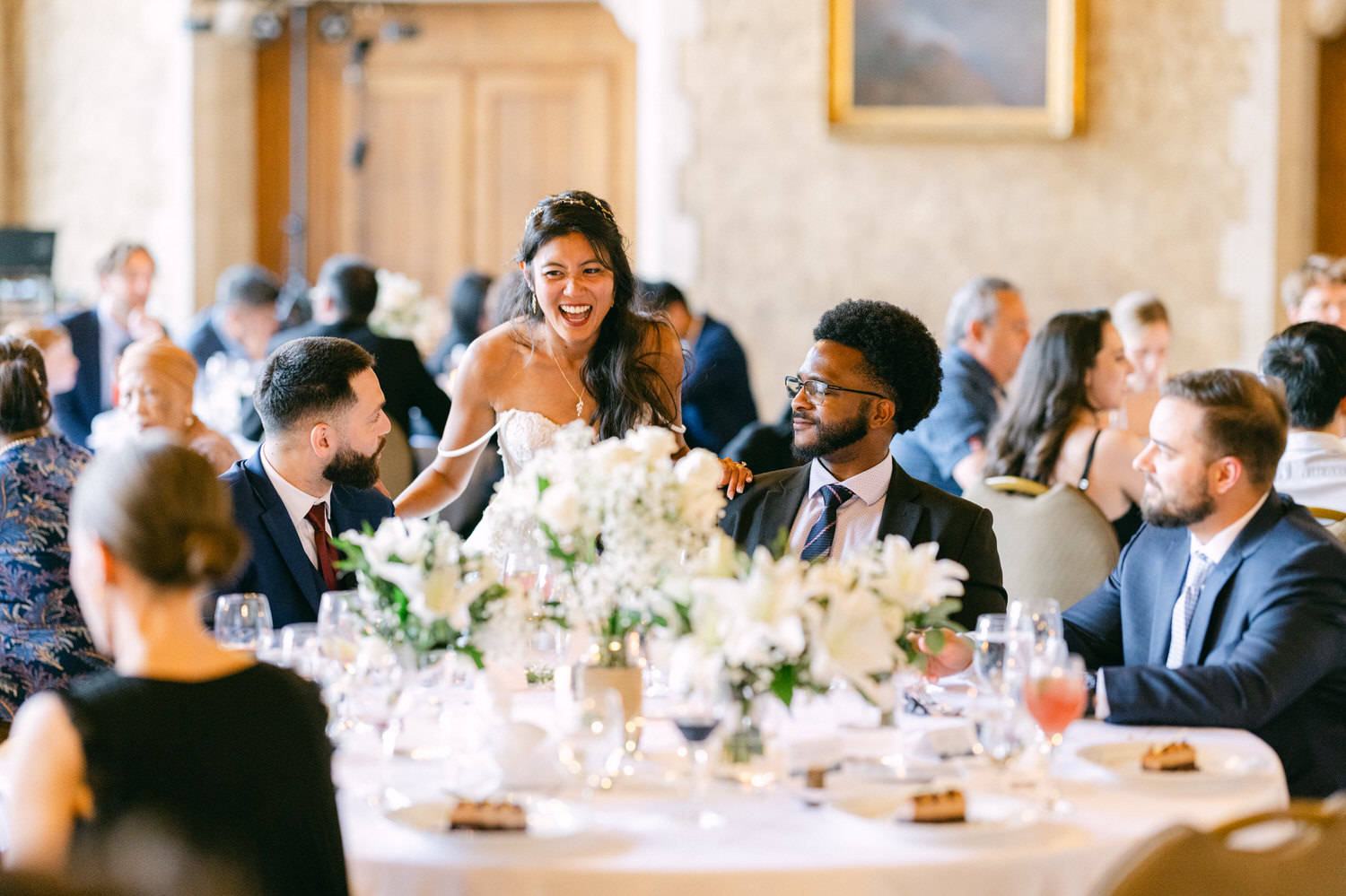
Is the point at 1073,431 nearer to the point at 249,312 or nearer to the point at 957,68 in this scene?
the point at 957,68

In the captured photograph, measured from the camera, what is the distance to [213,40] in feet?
32.0

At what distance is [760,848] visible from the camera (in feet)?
5.97

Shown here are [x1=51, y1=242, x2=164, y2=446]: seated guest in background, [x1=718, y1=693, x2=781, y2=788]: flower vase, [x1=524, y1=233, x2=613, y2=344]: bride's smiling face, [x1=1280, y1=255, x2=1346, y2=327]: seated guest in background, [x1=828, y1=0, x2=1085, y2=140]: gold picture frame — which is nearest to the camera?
[x1=718, y1=693, x2=781, y2=788]: flower vase

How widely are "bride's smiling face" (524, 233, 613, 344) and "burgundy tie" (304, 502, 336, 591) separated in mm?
748

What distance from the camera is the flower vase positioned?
6.49ft

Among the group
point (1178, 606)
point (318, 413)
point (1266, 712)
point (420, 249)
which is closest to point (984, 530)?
point (1178, 606)

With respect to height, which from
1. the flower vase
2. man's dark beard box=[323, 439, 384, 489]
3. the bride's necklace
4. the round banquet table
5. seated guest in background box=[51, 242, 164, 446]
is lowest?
the round banquet table

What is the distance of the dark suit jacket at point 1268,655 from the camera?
2.40 meters

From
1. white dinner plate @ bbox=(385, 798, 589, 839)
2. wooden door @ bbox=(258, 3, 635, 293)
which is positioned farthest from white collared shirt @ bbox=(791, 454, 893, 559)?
wooden door @ bbox=(258, 3, 635, 293)

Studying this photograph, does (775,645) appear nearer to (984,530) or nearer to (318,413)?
(984,530)

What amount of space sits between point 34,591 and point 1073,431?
2745mm

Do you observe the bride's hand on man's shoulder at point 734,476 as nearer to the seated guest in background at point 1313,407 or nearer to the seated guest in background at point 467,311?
the seated guest in background at point 1313,407

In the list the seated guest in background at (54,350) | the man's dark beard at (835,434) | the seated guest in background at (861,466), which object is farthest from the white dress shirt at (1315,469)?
the seated guest in background at (54,350)

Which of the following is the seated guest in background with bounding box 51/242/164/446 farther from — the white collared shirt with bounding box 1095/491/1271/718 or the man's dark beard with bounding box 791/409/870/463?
the white collared shirt with bounding box 1095/491/1271/718
